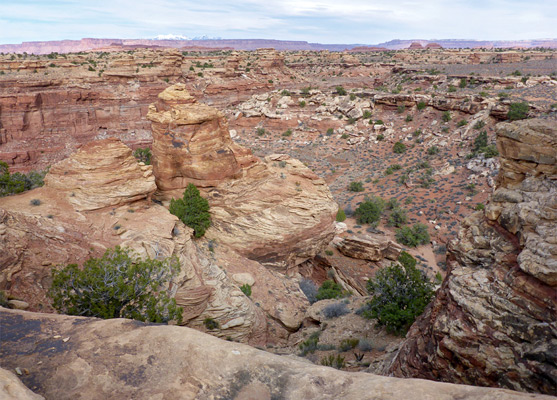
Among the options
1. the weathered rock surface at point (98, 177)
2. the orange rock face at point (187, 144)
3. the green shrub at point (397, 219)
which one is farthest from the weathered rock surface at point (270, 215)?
the green shrub at point (397, 219)

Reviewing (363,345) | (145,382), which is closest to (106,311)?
(145,382)

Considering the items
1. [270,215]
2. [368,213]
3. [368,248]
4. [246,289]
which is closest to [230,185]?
[270,215]

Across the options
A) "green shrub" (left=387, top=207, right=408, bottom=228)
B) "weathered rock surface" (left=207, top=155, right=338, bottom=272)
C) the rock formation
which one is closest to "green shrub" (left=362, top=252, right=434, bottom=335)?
"weathered rock surface" (left=207, top=155, right=338, bottom=272)

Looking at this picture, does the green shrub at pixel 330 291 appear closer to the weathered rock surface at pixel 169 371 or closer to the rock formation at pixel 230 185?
the rock formation at pixel 230 185

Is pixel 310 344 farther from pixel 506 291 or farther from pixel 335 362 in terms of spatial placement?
pixel 506 291

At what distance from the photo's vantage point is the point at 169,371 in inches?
211

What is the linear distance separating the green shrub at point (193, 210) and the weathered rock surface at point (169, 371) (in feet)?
37.9

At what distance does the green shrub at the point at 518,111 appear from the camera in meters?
34.7

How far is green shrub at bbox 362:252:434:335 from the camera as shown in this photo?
12383mm

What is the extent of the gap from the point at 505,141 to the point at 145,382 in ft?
32.2

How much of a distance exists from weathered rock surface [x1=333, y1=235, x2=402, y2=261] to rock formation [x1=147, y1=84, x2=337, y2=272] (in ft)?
17.0

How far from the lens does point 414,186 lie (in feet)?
116

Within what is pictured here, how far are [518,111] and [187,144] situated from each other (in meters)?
35.5

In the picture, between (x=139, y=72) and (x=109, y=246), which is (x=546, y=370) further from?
(x=139, y=72)
